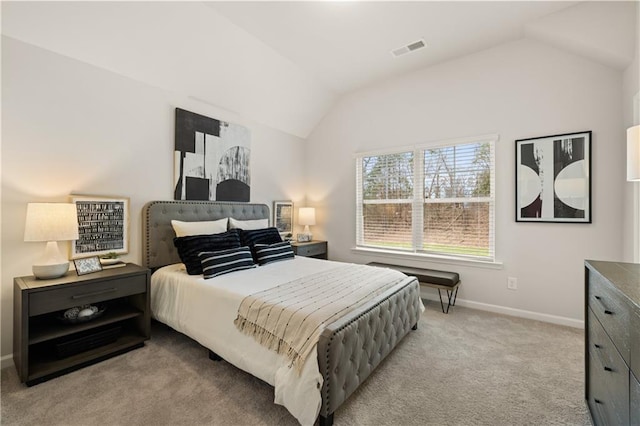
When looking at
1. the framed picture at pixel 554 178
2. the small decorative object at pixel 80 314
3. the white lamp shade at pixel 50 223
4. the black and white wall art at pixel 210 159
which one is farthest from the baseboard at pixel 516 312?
the white lamp shade at pixel 50 223

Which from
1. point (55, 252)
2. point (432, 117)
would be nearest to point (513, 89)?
point (432, 117)

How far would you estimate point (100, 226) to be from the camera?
2602 mm

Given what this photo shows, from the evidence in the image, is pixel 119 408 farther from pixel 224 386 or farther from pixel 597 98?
pixel 597 98

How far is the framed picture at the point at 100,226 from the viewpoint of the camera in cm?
248

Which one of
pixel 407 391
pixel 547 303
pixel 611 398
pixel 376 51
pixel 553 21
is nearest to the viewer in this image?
pixel 611 398

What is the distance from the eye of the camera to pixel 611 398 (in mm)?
1253

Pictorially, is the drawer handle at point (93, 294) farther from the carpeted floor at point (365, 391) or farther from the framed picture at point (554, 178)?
the framed picture at point (554, 178)

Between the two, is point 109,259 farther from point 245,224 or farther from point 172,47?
point 172,47

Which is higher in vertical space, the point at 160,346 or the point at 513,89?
the point at 513,89

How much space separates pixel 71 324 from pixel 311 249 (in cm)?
290

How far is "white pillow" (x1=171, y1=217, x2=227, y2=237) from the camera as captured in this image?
9.70ft

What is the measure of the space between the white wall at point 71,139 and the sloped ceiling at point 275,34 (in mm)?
145

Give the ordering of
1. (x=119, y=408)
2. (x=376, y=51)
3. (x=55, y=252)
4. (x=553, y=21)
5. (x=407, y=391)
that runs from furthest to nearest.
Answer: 1. (x=376, y=51)
2. (x=553, y=21)
3. (x=55, y=252)
4. (x=407, y=391)
5. (x=119, y=408)

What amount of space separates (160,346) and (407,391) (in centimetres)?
211
